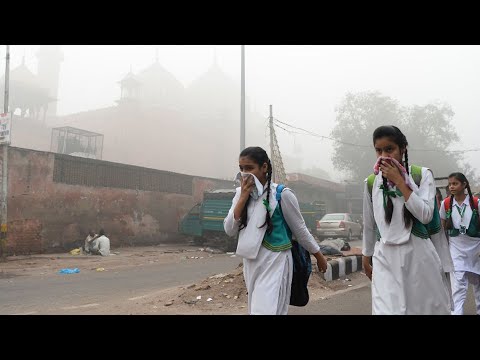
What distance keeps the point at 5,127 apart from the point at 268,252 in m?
11.8

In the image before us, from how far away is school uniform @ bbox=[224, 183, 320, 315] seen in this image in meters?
2.71

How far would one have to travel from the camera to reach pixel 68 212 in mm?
15016

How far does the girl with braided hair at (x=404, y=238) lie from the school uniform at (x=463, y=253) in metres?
2.60

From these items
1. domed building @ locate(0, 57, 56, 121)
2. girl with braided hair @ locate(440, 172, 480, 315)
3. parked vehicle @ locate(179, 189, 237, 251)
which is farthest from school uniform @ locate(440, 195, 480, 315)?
domed building @ locate(0, 57, 56, 121)

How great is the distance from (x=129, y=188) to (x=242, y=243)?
15.7 metres

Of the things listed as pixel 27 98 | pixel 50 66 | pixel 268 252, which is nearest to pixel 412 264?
pixel 268 252

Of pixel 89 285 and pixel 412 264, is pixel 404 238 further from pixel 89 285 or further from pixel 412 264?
pixel 89 285

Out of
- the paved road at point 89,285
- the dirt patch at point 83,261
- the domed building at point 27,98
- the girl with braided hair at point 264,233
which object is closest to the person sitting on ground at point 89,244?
the dirt patch at point 83,261

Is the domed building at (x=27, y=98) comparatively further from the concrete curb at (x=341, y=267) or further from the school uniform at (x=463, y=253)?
the school uniform at (x=463, y=253)

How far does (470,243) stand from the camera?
4879 mm

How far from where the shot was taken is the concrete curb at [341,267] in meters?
8.26

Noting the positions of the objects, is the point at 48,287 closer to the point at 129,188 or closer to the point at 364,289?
the point at 364,289
